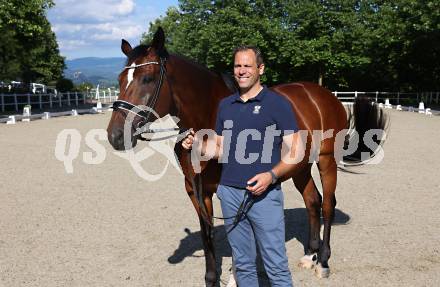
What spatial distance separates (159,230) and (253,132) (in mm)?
3404

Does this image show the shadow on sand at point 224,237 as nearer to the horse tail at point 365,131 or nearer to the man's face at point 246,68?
the horse tail at point 365,131

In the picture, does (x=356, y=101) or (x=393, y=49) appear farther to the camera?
(x=393, y=49)

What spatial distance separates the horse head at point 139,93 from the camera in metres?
2.96

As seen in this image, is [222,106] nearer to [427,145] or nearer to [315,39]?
[427,145]

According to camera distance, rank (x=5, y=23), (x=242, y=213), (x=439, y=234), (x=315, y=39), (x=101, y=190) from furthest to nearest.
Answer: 1. (x=315, y=39)
2. (x=5, y=23)
3. (x=101, y=190)
4. (x=439, y=234)
5. (x=242, y=213)

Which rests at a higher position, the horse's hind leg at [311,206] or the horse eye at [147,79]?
the horse eye at [147,79]

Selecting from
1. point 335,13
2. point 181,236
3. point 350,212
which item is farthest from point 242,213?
point 335,13

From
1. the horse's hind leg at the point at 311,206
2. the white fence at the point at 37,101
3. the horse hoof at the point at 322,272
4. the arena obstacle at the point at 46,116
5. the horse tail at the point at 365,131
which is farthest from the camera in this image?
the white fence at the point at 37,101

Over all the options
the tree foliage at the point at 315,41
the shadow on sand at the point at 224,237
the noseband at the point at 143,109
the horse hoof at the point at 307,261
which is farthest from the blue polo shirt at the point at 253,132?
the tree foliage at the point at 315,41

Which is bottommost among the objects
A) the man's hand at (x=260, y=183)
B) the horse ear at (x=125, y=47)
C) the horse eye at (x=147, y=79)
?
the man's hand at (x=260, y=183)

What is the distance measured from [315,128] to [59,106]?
110 ft

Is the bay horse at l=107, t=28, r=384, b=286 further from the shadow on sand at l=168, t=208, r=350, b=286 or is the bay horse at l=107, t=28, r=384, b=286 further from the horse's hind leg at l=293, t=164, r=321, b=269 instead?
the shadow on sand at l=168, t=208, r=350, b=286

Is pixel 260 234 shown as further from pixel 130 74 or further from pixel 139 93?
pixel 130 74

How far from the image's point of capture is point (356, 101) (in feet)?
18.4
